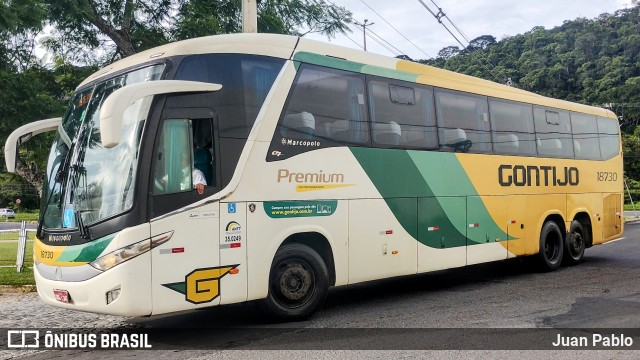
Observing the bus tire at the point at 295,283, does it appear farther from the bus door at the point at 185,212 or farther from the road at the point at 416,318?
the bus door at the point at 185,212

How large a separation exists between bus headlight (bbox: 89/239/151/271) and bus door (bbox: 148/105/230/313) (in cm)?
17

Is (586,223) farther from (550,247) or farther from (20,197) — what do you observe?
(20,197)

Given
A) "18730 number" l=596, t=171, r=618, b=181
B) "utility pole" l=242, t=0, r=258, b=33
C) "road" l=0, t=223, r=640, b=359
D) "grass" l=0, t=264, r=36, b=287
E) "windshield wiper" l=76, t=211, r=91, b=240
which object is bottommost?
"road" l=0, t=223, r=640, b=359

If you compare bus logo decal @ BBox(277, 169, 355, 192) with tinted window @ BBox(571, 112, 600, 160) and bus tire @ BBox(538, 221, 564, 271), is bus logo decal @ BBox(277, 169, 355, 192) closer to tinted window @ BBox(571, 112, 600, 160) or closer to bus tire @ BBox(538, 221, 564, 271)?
bus tire @ BBox(538, 221, 564, 271)

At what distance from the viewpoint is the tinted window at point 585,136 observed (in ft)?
46.1

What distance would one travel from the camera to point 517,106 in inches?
488

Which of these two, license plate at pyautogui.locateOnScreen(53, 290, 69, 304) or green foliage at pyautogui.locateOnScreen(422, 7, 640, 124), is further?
green foliage at pyautogui.locateOnScreen(422, 7, 640, 124)

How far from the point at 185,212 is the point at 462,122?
5.91 meters

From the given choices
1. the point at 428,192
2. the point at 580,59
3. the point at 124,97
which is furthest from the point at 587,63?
the point at 124,97

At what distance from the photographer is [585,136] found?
14.4 meters

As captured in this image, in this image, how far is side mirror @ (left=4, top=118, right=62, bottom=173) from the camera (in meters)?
7.89

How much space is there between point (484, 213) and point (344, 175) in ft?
12.4

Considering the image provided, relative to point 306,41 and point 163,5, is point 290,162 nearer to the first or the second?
point 306,41

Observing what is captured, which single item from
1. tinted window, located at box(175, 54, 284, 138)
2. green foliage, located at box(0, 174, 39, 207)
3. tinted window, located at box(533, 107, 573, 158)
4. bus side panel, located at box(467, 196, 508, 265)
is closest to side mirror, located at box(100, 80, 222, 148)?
tinted window, located at box(175, 54, 284, 138)
